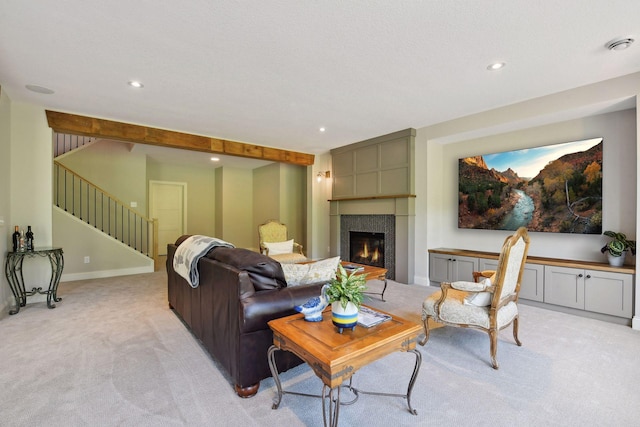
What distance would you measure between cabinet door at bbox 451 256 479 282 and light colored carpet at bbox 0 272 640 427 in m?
1.10

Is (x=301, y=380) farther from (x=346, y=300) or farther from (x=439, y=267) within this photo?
(x=439, y=267)

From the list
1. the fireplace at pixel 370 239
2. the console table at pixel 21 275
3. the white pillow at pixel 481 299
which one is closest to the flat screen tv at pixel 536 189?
the fireplace at pixel 370 239

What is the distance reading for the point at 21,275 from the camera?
358cm

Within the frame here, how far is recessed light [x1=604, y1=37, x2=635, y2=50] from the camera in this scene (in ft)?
7.50

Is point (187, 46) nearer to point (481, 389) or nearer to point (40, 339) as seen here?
point (40, 339)

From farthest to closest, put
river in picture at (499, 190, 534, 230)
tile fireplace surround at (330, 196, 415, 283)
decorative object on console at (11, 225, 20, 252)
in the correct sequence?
tile fireplace surround at (330, 196, 415, 283) → river in picture at (499, 190, 534, 230) → decorative object on console at (11, 225, 20, 252)

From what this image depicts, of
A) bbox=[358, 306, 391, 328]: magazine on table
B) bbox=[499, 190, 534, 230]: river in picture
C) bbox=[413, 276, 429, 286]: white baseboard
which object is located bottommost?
bbox=[413, 276, 429, 286]: white baseboard

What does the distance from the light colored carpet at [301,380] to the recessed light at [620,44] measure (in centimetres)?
248

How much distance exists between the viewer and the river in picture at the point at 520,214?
3.87 m

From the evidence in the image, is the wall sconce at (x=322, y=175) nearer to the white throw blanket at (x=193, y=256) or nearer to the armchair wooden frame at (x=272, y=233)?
the armchair wooden frame at (x=272, y=233)

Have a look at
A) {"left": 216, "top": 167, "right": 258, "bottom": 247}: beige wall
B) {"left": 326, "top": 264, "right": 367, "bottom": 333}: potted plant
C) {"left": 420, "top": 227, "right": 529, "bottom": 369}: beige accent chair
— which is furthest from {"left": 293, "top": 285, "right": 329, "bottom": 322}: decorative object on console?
{"left": 216, "top": 167, "right": 258, "bottom": 247}: beige wall

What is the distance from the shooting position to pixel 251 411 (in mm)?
1702

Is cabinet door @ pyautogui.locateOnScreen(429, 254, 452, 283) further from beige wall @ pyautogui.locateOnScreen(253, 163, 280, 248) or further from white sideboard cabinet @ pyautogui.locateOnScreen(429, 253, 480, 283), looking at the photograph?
beige wall @ pyautogui.locateOnScreen(253, 163, 280, 248)

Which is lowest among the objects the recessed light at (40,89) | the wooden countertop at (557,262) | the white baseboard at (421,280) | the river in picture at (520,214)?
the white baseboard at (421,280)
